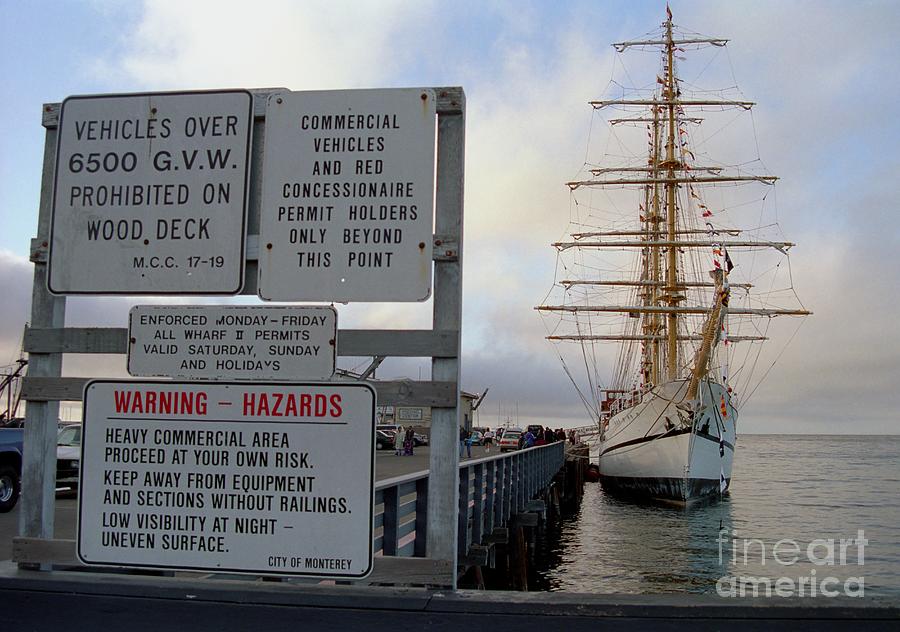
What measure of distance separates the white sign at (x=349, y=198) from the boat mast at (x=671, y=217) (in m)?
43.0

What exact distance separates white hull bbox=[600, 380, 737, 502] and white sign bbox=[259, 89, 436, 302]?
39252 mm

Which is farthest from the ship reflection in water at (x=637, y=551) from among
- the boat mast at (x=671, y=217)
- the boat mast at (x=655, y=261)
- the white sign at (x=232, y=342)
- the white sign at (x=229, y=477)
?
the boat mast at (x=655, y=261)

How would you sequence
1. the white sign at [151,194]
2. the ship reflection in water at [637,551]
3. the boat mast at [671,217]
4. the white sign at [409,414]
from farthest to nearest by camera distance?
the white sign at [409,414] → the boat mast at [671,217] → the ship reflection in water at [637,551] → the white sign at [151,194]

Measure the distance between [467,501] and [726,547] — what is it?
57.4ft

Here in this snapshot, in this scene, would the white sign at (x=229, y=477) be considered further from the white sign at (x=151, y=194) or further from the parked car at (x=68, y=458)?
the parked car at (x=68, y=458)

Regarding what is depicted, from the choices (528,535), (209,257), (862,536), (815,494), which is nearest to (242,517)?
(209,257)

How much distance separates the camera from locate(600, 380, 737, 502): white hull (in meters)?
41.8

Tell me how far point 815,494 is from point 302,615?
2198 inches

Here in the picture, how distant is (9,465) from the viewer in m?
15.6

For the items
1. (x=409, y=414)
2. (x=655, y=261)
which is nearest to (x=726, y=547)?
(x=655, y=261)

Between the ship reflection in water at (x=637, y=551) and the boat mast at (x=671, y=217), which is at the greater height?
the boat mast at (x=671, y=217)

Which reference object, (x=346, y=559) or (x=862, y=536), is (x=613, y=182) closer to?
(x=862, y=536)

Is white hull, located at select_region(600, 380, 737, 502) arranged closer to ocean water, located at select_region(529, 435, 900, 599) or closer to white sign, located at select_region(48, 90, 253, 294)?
ocean water, located at select_region(529, 435, 900, 599)

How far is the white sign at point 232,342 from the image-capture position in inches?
167
